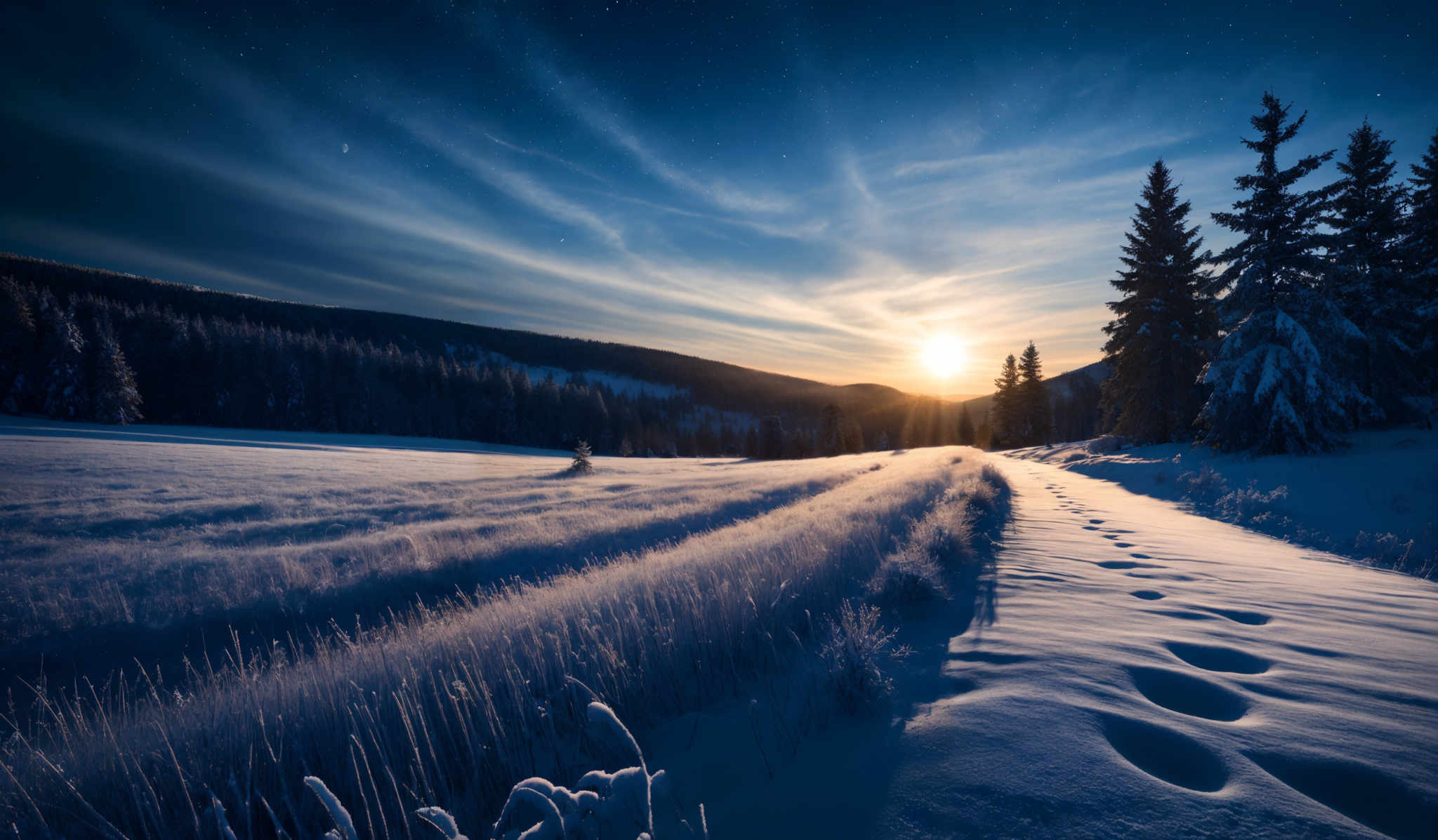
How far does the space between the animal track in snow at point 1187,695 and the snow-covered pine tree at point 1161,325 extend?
2385 cm

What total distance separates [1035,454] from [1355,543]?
2868cm

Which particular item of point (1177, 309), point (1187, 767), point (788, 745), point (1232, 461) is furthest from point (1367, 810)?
point (1177, 309)

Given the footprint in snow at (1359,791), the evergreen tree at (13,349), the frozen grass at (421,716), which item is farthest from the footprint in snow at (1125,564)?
the evergreen tree at (13,349)

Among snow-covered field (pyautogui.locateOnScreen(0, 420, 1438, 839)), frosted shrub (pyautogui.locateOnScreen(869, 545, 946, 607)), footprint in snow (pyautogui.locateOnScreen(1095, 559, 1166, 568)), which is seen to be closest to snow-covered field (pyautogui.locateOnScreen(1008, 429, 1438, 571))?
snow-covered field (pyautogui.locateOnScreen(0, 420, 1438, 839))

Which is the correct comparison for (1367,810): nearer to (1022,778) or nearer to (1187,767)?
(1187,767)

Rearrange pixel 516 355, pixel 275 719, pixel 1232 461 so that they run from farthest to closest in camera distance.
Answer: pixel 516 355 → pixel 1232 461 → pixel 275 719

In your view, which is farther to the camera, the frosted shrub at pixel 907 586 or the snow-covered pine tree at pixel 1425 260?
the snow-covered pine tree at pixel 1425 260

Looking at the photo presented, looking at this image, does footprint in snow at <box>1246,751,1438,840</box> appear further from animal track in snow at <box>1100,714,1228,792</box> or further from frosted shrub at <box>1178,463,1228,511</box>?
frosted shrub at <box>1178,463,1228,511</box>

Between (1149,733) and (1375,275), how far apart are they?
84.6ft

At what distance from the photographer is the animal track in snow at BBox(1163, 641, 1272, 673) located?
2.50 meters

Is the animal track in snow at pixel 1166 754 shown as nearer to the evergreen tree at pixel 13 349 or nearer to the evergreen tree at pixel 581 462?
the evergreen tree at pixel 581 462

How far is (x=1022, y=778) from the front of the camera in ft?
5.37

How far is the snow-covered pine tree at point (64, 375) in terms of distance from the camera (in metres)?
37.6

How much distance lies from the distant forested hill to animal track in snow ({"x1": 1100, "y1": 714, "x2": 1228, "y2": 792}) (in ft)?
176
